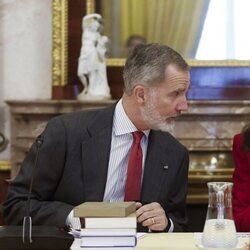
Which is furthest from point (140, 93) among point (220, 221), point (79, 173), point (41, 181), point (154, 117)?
point (220, 221)

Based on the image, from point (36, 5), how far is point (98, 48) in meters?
0.58

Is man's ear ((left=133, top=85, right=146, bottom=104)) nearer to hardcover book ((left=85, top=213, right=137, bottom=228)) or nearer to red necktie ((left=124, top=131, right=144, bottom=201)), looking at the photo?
red necktie ((left=124, top=131, right=144, bottom=201))

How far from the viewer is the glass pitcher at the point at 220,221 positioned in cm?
184

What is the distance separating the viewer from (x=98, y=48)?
4027 millimetres

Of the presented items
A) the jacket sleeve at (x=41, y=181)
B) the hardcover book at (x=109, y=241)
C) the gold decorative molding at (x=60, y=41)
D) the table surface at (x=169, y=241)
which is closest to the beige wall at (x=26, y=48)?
the gold decorative molding at (x=60, y=41)

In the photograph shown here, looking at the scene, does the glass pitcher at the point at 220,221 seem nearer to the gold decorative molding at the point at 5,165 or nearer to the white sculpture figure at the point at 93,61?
the white sculpture figure at the point at 93,61

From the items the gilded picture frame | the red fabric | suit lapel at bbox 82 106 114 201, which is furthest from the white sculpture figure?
suit lapel at bbox 82 106 114 201

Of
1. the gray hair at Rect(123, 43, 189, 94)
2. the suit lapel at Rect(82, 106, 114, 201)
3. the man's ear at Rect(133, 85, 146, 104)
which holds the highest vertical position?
the gray hair at Rect(123, 43, 189, 94)

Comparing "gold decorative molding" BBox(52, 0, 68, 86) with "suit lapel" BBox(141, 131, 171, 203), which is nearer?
"suit lapel" BBox(141, 131, 171, 203)

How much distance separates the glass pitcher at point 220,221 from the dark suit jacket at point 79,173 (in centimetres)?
52

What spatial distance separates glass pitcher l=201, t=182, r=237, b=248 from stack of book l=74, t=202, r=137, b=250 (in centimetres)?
22

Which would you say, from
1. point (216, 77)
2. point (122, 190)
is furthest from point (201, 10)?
point (122, 190)

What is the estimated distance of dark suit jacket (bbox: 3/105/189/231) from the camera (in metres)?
2.38

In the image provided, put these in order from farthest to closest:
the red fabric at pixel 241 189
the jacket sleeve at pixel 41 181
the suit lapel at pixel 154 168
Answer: the red fabric at pixel 241 189
the suit lapel at pixel 154 168
the jacket sleeve at pixel 41 181
